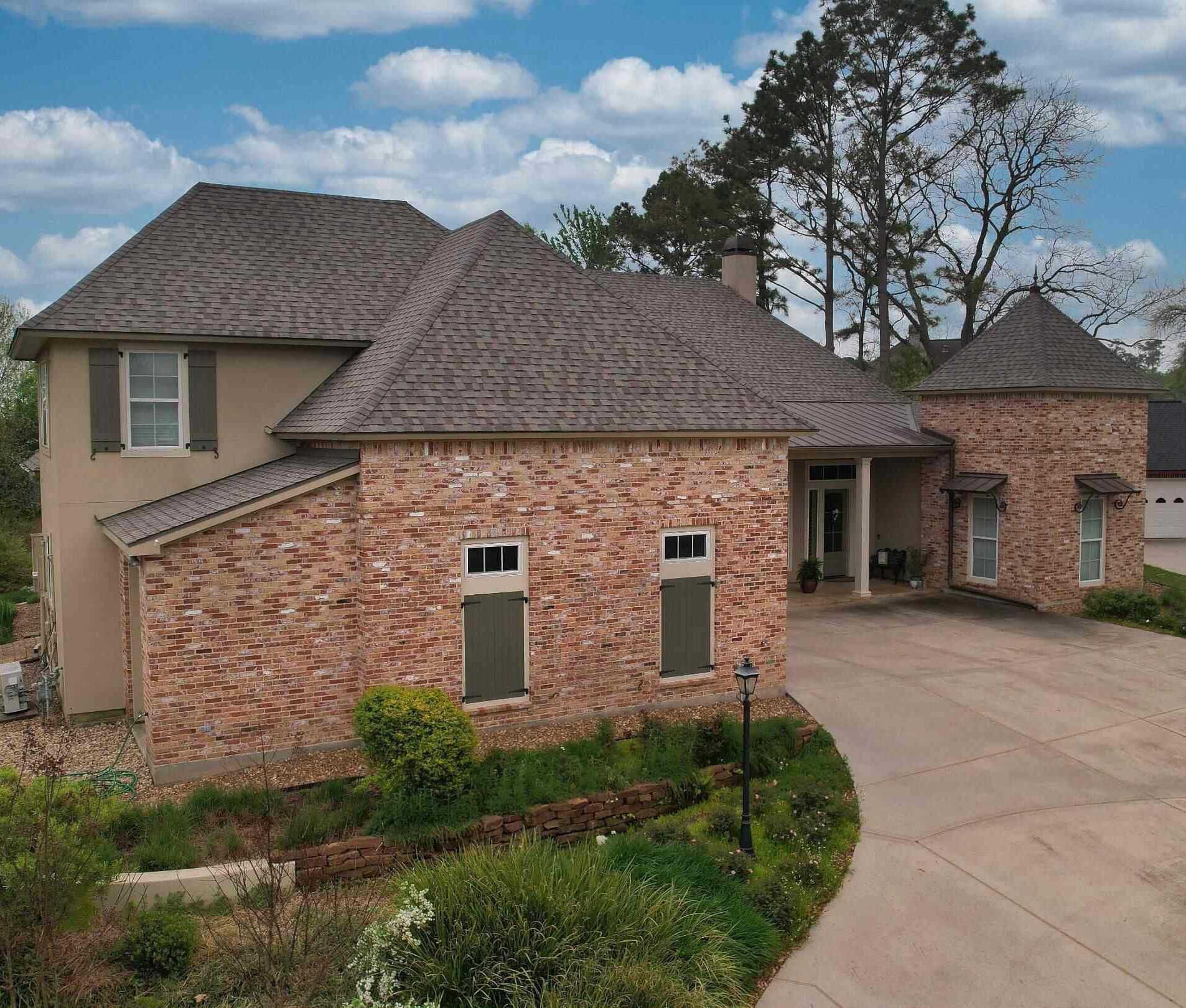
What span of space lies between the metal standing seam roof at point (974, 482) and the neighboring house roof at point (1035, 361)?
1.76 meters

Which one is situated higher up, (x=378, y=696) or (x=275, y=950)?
(x=378, y=696)

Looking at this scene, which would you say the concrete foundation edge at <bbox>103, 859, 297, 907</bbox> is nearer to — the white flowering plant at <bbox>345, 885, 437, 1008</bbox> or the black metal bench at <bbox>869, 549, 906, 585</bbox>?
the white flowering plant at <bbox>345, 885, 437, 1008</bbox>

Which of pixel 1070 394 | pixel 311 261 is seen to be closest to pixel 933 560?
pixel 1070 394

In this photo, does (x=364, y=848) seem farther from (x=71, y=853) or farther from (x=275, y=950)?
(x=71, y=853)

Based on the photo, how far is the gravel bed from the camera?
10.5 metres

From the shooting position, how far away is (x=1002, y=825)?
9.64 metres

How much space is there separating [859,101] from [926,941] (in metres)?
32.4

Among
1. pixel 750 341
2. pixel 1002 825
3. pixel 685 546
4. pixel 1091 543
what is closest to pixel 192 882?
pixel 685 546

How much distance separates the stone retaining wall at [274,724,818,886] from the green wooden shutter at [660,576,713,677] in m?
2.08

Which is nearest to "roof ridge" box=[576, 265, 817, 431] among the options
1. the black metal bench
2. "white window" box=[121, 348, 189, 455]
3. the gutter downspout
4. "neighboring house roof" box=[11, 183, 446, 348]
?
"neighboring house roof" box=[11, 183, 446, 348]

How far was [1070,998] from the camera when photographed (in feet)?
23.0

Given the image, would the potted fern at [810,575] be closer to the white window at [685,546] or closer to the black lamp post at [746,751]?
the white window at [685,546]

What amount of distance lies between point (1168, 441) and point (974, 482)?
1585 cm

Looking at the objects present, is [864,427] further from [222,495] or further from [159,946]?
[159,946]
